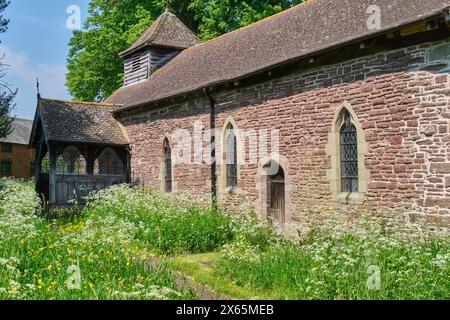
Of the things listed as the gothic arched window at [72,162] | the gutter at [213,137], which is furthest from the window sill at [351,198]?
the gothic arched window at [72,162]

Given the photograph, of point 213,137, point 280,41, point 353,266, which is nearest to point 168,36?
point 213,137

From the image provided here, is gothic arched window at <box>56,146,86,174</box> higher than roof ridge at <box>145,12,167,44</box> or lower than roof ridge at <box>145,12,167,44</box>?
lower

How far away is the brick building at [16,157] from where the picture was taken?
46125 mm

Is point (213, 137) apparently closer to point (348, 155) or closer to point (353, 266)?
point (348, 155)

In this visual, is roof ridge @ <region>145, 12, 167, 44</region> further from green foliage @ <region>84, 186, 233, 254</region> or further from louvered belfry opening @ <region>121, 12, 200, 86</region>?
green foliage @ <region>84, 186, 233, 254</region>

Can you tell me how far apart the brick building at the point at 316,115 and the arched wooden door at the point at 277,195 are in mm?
27

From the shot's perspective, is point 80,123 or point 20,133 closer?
point 80,123

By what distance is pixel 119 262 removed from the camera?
7.26m

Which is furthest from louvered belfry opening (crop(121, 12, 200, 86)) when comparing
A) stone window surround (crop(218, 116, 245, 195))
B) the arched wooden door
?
the arched wooden door

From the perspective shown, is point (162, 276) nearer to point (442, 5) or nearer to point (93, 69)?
point (442, 5)

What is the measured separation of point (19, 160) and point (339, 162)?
4355cm

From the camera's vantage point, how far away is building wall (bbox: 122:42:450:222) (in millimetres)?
8734

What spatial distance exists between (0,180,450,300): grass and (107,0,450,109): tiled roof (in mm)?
3960

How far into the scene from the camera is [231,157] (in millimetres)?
13930
